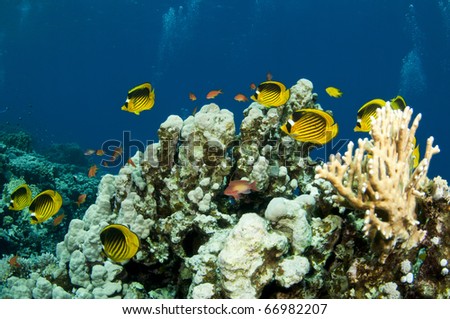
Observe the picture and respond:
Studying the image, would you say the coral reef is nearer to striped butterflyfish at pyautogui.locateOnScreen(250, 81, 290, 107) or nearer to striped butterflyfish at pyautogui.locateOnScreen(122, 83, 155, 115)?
striped butterflyfish at pyautogui.locateOnScreen(250, 81, 290, 107)

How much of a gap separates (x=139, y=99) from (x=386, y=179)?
2.75m

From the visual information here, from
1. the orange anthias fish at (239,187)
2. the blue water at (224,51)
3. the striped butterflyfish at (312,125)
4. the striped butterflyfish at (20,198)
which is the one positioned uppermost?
the blue water at (224,51)

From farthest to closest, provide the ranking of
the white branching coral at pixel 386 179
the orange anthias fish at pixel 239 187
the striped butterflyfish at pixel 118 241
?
the orange anthias fish at pixel 239 187, the striped butterflyfish at pixel 118 241, the white branching coral at pixel 386 179

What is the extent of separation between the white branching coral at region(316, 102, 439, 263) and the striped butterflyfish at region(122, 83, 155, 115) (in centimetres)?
227

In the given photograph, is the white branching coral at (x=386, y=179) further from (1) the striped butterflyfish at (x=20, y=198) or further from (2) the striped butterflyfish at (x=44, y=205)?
(1) the striped butterflyfish at (x=20, y=198)

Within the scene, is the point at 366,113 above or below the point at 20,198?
above

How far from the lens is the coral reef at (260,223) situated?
2.48 m

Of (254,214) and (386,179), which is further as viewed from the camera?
(254,214)

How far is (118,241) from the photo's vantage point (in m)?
2.76

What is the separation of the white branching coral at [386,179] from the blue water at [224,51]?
50.2 meters

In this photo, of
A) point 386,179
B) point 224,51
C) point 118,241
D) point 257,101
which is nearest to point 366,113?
point 257,101

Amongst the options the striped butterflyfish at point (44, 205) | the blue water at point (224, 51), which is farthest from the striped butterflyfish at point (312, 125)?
the blue water at point (224, 51)

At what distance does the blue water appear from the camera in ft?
189

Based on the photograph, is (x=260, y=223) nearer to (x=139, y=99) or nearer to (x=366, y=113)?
(x=366, y=113)
